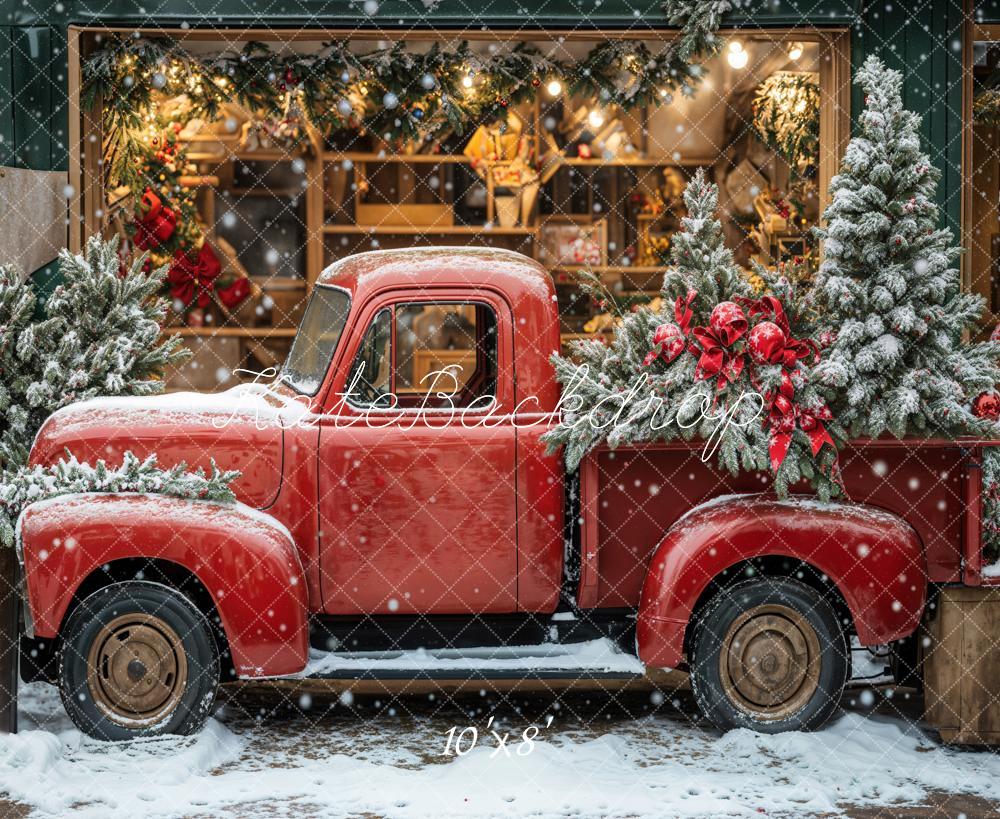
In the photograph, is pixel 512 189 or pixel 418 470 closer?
pixel 418 470

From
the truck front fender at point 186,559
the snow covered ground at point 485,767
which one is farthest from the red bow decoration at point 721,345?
the truck front fender at point 186,559

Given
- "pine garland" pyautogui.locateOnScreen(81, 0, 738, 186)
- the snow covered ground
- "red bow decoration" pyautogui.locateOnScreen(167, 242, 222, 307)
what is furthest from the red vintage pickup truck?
"red bow decoration" pyautogui.locateOnScreen(167, 242, 222, 307)

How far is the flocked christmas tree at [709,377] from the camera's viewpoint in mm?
5758

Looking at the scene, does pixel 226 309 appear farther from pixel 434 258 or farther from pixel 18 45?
pixel 434 258

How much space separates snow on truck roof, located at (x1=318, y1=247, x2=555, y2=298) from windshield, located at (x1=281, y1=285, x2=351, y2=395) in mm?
107

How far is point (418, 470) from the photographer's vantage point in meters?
6.00

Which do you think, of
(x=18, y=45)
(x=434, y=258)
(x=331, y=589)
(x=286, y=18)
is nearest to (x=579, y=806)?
(x=331, y=589)

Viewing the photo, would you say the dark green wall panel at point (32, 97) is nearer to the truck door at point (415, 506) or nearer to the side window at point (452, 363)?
the side window at point (452, 363)

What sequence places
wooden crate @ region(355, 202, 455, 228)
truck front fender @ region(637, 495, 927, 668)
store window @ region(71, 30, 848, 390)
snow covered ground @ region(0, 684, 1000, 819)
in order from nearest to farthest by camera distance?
snow covered ground @ region(0, 684, 1000, 819), truck front fender @ region(637, 495, 927, 668), store window @ region(71, 30, 848, 390), wooden crate @ region(355, 202, 455, 228)

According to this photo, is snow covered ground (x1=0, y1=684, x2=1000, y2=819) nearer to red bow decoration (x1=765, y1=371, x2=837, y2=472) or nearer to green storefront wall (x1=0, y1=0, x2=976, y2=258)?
red bow decoration (x1=765, y1=371, x2=837, y2=472)

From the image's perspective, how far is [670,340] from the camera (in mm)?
5949

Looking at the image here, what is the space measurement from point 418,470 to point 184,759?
1.54 meters

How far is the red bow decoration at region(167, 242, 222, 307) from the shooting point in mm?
9359

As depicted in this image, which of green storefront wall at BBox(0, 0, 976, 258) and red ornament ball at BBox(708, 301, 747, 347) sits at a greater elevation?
green storefront wall at BBox(0, 0, 976, 258)
